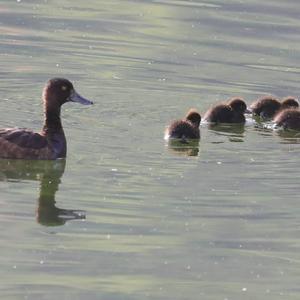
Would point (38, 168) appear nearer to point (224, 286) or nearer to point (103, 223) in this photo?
point (103, 223)

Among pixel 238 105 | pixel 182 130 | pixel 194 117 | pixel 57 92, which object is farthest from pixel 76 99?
pixel 238 105

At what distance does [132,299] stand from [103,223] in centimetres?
143

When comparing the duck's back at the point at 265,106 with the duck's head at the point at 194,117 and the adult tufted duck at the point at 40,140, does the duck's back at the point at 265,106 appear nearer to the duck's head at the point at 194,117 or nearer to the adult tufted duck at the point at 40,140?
the duck's head at the point at 194,117

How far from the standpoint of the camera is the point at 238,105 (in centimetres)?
1359

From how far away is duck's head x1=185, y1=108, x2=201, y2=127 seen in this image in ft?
42.5

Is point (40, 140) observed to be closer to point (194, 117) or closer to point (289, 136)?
point (194, 117)

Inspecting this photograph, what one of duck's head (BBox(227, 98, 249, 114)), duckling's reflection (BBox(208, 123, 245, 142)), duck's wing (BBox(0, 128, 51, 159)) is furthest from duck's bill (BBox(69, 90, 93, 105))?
duck's head (BBox(227, 98, 249, 114))

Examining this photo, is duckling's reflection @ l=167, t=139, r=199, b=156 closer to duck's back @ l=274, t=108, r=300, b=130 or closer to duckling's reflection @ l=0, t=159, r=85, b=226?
duckling's reflection @ l=0, t=159, r=85, b=226

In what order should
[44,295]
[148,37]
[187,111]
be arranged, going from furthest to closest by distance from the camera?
1. [148,37]
2. [187,111]
3. [44,295]

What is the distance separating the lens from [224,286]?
8.53m

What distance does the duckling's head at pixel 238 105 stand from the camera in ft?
44.4

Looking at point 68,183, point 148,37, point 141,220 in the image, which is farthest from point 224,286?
point 148,37

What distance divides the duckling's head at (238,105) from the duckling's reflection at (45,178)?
238 cm

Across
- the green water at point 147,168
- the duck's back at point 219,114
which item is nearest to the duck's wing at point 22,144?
the green water at point 147,168
